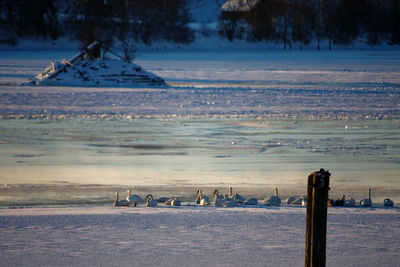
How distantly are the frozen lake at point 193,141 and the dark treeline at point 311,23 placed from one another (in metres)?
45.1

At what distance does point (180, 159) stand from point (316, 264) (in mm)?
5393

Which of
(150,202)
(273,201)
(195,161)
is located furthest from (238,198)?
(195,161)

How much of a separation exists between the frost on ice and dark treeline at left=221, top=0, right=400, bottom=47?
39.1 m

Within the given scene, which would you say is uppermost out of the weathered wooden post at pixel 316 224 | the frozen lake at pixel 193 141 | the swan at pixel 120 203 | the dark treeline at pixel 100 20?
the dark treeline at pixel 100 20

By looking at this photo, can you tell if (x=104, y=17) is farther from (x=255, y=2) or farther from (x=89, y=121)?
(x=89, y=121)

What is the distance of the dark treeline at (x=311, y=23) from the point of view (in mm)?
65062

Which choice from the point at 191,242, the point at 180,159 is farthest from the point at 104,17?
the point at 191,242

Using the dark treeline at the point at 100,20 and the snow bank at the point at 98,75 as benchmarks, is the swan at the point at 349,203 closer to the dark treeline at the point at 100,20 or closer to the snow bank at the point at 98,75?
the snow bank at the point at 98,75

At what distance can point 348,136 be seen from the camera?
37.4ft

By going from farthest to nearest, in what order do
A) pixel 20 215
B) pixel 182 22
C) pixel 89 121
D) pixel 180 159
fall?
pixel 182 22
pixel 89 121
pixel 180 159
pixel 20 215

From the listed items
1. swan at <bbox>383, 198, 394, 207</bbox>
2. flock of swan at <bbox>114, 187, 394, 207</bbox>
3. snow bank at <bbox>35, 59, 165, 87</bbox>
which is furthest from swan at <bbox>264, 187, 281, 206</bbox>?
snow bank at <bbox>35, 59, 165, 87</bbox>

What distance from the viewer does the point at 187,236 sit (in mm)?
5500

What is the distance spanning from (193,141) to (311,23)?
5870cm

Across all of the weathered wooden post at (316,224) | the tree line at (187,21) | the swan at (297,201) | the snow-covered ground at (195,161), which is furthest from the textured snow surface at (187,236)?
the tree line at (187,21)
